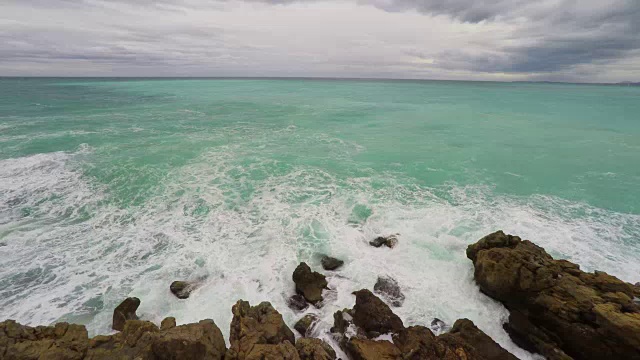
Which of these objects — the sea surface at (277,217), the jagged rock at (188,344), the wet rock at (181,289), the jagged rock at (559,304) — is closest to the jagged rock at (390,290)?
the sea surface at (277,217)

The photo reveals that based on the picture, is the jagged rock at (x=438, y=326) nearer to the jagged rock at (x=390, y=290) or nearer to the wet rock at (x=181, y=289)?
the jagged rock at (x=390, y=290)

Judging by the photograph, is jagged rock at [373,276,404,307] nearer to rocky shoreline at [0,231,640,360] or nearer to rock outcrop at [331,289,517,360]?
rocky shoreline at [0,231,640,360]

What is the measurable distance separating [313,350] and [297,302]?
3224mm

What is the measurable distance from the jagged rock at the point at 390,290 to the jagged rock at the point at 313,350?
3812 mm

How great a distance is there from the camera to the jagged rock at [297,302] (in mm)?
10819

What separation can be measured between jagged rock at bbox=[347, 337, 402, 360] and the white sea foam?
1.41 metres

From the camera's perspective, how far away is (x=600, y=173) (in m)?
24.2

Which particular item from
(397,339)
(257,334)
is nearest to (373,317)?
(397,339)

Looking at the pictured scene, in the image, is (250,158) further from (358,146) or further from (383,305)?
(383,305)

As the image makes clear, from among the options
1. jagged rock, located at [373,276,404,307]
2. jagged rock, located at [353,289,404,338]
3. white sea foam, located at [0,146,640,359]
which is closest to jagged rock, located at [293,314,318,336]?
white sea foam, located at [0,146,640,359]

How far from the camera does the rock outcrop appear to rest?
7.97 meters

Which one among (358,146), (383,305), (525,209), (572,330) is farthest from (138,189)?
(525,209)

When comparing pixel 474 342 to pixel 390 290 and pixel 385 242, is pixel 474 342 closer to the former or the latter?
pixel 390 290

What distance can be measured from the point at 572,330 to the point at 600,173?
22834mm
